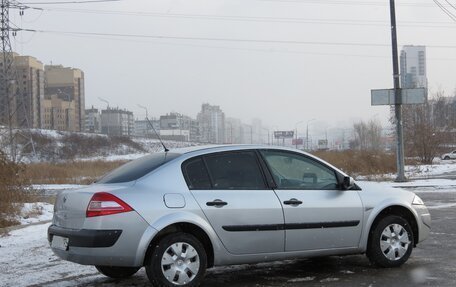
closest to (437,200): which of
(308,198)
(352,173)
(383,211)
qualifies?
(383,211)

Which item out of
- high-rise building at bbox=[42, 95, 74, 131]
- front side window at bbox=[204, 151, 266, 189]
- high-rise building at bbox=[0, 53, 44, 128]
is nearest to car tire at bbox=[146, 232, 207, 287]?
front side window at bbox=[204, 151, 266, 189]

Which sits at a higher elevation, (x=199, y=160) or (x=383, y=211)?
(x=199, y=160)

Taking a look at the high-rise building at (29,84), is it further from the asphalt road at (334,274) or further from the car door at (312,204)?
the car door at (312,204)

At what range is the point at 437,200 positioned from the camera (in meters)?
14.7

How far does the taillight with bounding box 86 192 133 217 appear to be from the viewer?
5.31 m

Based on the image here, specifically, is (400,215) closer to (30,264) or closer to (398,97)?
(30,264)

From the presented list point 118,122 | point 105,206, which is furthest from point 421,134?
point 118,122

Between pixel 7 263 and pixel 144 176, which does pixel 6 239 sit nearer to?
pixel 7 263

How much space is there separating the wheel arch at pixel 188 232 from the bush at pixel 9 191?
6.69m

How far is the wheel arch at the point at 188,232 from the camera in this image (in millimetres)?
5449

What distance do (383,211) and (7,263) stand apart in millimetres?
5281

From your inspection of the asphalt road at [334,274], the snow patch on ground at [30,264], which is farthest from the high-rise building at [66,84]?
the asphalt road at [334,274]

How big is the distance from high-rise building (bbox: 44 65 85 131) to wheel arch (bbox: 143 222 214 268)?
291 feet

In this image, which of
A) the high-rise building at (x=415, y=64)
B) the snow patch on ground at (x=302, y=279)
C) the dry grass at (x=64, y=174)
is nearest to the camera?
the snow patch on ground at (x=302, y=279)
